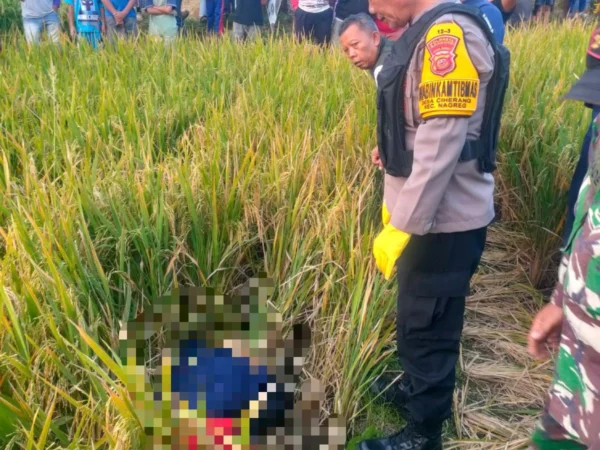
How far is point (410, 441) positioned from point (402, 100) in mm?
855

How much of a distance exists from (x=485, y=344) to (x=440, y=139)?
1051mm

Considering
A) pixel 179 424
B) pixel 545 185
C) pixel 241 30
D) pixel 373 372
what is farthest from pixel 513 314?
pixel 241 30

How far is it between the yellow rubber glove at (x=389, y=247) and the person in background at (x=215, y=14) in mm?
5736

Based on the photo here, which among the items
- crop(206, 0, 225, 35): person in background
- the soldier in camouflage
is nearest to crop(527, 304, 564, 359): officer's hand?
the soldier in camouflage

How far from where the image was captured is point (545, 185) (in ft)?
7.00

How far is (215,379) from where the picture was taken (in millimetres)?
729

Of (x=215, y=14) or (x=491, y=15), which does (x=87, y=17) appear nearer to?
(x=215, y=14)

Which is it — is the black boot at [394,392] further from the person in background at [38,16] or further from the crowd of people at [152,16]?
the person in background at [38,16]

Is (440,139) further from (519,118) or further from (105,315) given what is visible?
(519,118)

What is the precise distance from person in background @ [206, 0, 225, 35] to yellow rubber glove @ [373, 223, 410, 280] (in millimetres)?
5736

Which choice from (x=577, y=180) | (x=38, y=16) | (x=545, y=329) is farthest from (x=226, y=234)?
(x=38, y=16)

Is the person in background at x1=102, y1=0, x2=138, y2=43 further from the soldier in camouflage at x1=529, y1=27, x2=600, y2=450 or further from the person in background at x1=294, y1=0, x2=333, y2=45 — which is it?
the soldier in camouflage at x1=529, y1=27, x2=600, y2=450

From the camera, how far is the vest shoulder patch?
1092 mm

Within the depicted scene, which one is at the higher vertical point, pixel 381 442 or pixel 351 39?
pixel 351 39
